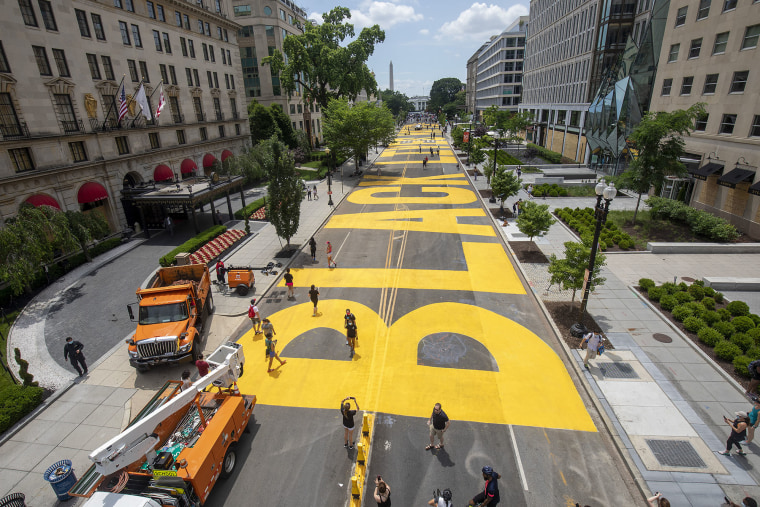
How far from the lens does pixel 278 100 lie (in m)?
67.3

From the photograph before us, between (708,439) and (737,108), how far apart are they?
26.0 meters

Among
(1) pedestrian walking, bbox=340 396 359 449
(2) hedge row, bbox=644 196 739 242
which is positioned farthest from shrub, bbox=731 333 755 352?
(1) pedestrian walking, bbox=340 396 359 449

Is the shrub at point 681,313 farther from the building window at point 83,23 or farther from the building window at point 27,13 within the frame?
the building window at point 83,23

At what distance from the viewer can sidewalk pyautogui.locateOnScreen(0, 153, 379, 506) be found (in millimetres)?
10586

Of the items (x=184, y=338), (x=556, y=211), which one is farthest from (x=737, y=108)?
(x=184, y=338)

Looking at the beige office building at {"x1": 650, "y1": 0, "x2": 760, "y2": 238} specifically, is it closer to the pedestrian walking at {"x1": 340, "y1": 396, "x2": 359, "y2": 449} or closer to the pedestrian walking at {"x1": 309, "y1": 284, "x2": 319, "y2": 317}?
the pedestrian walking at {"x1": 309, "y1": 284, "x2": 319, "y2": 317}

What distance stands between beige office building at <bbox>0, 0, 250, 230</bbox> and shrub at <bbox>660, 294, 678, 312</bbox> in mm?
35501

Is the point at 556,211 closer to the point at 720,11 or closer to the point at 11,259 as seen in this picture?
the point at 720,11

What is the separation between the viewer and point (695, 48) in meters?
29.5

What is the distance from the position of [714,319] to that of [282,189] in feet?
73.7

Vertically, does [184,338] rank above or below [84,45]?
below

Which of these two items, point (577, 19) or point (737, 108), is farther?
point (577, 19)

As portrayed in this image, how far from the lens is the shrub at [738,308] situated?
622 inches

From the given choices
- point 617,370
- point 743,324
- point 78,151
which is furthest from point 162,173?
point 743,324
